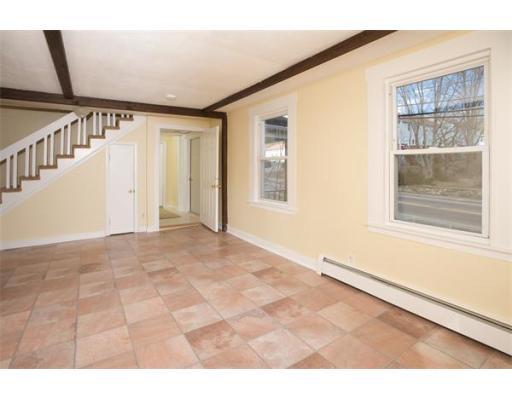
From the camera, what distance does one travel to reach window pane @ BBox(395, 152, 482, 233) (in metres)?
2.22

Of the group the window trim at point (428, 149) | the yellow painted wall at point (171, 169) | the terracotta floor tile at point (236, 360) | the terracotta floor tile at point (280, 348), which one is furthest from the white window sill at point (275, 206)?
the yellow painted wall at point (171, 169)

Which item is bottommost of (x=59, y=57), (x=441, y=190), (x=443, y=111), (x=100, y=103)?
(x=441, y=190)

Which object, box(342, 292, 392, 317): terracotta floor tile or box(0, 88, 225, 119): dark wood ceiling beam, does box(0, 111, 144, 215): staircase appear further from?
box(342, 292, 392, 317): terracotta floor tile

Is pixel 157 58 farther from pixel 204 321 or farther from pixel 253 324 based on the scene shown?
pixel 253 324

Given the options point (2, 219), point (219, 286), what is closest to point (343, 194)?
point (219, 286)

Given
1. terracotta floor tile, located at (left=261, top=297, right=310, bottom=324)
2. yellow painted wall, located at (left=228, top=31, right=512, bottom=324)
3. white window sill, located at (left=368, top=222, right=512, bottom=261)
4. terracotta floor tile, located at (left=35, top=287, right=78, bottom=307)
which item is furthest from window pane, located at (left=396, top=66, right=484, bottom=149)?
terracotta floor tile, located at (left=35, top=287, right=78, bottom=307)

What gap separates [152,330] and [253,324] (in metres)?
0.82

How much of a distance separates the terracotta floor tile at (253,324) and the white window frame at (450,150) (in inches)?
56.1

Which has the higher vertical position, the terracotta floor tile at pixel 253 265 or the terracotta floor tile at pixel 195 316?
the terracotta floor tile at pixel 253 265

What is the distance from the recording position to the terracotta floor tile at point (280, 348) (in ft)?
6.12

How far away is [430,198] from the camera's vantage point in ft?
8.22

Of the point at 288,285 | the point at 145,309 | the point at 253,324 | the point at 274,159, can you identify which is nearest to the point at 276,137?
the point at 274,159

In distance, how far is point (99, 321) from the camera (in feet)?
7.71

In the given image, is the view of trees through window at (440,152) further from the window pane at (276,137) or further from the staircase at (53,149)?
the staircase at (53,149)
